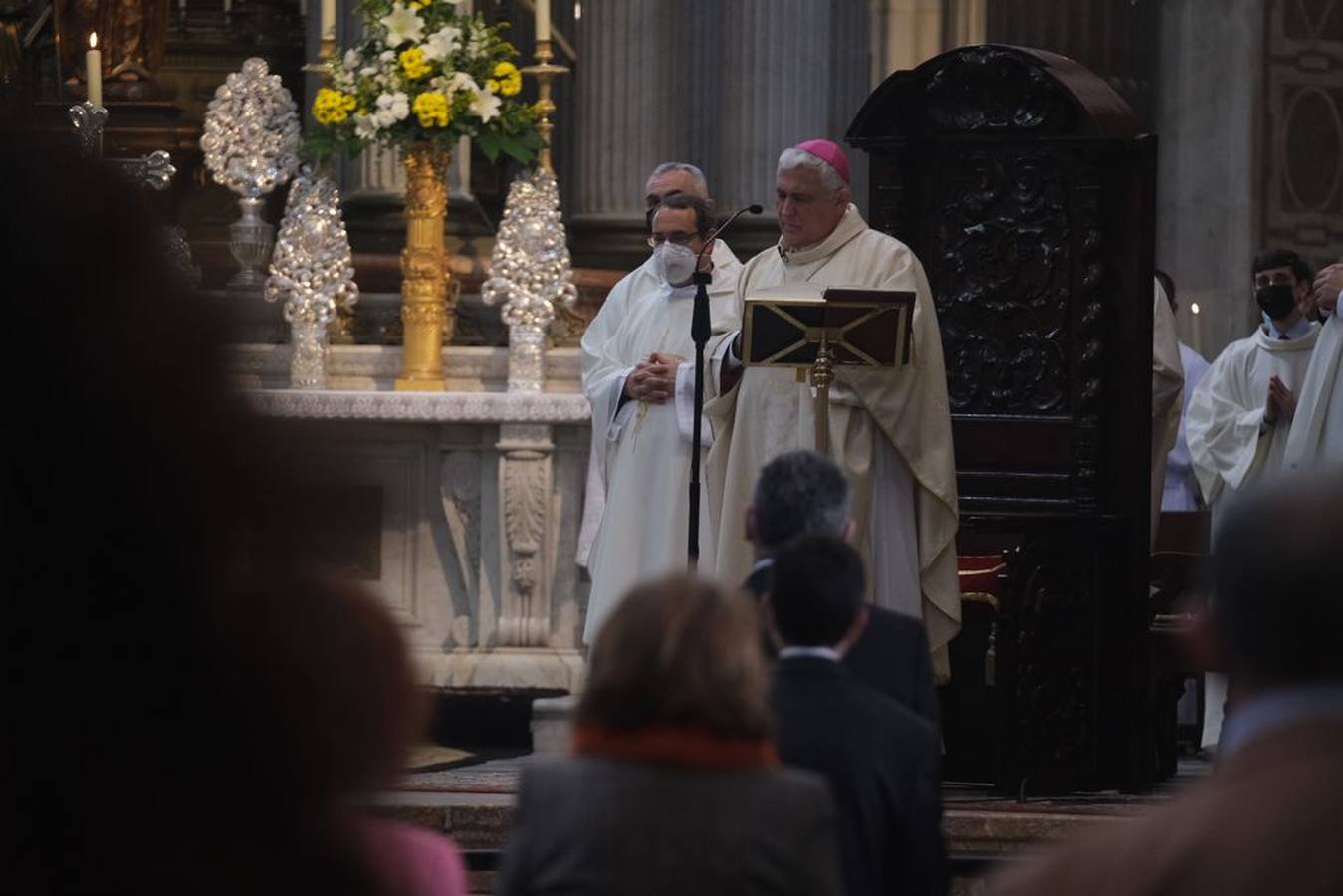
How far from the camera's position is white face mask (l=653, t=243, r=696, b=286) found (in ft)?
28.4

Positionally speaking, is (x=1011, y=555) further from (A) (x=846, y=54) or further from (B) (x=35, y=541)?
(B) (x=35, y=541)

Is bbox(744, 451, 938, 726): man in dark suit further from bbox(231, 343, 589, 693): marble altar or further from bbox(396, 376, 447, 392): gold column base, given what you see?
bbox(396, 376, 447, 392): gold column base

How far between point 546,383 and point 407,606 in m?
1.02

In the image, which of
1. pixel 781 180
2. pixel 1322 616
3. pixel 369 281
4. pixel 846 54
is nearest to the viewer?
pixel 1322 616

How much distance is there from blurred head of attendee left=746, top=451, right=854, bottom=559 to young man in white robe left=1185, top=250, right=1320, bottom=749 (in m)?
6.22

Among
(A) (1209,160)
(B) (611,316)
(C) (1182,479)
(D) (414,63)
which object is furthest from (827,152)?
(A) (1209,160)

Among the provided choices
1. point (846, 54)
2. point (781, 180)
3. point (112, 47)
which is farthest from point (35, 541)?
point (846, 54)

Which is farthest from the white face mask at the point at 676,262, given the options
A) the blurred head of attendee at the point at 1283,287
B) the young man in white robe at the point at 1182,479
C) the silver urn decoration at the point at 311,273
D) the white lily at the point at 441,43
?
the young man in white robe at the point at 1182,479

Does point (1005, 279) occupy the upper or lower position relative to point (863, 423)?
upper

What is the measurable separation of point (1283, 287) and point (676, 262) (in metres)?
3.31

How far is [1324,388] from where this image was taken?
30.0ft

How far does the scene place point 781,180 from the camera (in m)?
7.59

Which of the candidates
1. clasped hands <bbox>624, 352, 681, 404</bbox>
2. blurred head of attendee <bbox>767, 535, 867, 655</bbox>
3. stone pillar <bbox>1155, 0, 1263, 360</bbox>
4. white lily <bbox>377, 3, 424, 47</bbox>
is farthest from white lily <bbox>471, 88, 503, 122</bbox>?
blurred head of attendee <bbox>767, 535, 867, 655</bbox>

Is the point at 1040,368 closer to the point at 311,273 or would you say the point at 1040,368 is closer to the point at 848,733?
the point at 311,273
